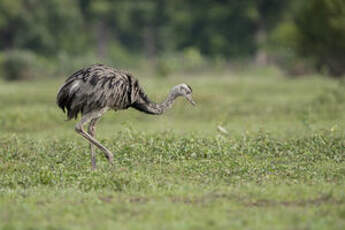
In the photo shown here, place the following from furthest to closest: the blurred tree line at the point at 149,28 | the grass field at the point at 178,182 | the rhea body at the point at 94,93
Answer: the blurred tree line at the point at 149,28 → the rhea body at the point at 94,93 → the grass field at the point at 178,182

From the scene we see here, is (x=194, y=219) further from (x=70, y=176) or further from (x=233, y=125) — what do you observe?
(x=233, y=125)

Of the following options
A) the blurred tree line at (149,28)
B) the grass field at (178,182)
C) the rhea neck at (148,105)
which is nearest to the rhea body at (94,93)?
the rhea neck at (148,105)

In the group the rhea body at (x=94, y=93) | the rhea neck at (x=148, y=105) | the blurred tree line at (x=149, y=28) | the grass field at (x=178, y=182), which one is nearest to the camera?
the grass field at (x=178, y=182)

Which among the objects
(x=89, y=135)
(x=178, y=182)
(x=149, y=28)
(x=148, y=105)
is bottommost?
(x=178, y=182)

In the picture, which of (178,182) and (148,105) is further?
(148,105)

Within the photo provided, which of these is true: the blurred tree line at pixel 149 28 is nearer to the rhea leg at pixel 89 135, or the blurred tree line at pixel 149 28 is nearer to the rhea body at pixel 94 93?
the rhea body at pixel 94 93

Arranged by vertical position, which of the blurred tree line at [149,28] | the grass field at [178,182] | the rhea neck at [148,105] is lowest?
the grass field at [178,182]

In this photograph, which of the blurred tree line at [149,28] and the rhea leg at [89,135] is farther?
the blurred tree line at [149,28]

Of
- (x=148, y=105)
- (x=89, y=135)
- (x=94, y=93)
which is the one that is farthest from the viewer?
(x=148, y=105)

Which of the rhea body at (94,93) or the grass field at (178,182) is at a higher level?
the rhea body at (94,93)

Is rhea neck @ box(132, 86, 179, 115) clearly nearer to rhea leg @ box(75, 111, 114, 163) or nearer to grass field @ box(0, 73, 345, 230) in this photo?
grass field @ box(0, 73, 345, 230)

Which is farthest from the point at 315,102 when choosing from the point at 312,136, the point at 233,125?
the point at 312,136

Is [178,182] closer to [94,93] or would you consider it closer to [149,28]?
[94,93]

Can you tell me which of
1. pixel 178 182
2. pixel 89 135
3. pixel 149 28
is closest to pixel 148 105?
pixel 89 135
